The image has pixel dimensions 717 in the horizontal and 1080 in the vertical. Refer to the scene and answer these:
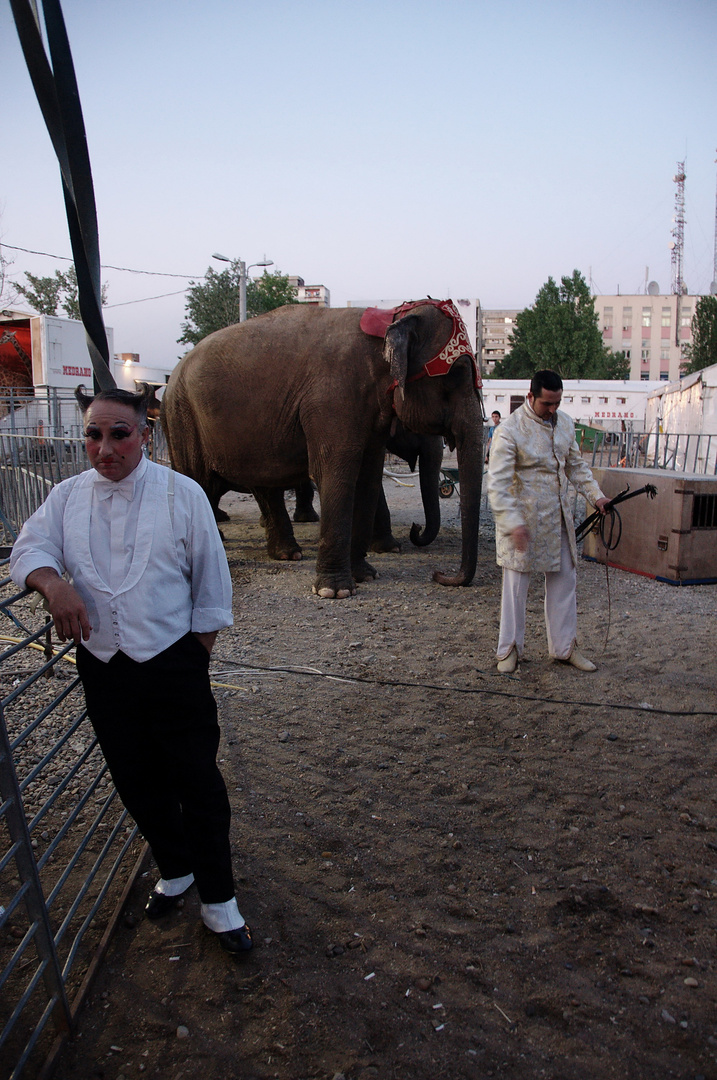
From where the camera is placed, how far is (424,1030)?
85.9 inches

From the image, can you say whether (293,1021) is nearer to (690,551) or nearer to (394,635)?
(394,635)

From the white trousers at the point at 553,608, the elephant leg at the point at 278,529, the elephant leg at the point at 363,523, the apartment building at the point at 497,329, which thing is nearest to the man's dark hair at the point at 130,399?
the white trousers at the point at 553,608

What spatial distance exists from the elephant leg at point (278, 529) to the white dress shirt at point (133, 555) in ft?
20.1

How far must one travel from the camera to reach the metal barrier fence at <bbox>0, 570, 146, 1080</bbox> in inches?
80.5

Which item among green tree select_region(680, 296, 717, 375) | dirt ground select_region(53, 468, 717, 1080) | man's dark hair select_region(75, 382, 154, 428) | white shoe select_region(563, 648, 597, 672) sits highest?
green tree select_region(680, 296, 717, 375)

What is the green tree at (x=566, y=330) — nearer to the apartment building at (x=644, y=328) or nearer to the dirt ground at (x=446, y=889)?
the apartment building at (x=644, y=328)

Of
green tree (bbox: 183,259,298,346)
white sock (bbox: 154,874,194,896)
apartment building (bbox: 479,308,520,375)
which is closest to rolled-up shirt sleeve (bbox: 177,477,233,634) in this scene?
white sock (bbox: 154,874,194,896)

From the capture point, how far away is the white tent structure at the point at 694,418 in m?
15.1

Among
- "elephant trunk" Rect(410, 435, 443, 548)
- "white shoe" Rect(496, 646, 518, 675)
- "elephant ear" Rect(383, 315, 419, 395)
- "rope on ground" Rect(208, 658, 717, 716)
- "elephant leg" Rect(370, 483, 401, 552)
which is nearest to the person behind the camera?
"rope on ground" Rect(208, 658, 717, 716)

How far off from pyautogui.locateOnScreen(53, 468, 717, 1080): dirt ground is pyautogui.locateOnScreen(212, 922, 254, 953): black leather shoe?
6cm

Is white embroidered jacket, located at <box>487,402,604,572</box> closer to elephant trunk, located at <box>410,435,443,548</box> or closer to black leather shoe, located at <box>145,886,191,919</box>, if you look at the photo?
black leather shoe, located at <box>145,886,191,919</box>

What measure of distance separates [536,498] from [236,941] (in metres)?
3.29

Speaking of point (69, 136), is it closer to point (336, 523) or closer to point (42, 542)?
point (42, 542)

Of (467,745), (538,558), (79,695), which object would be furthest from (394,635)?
(79,695)
